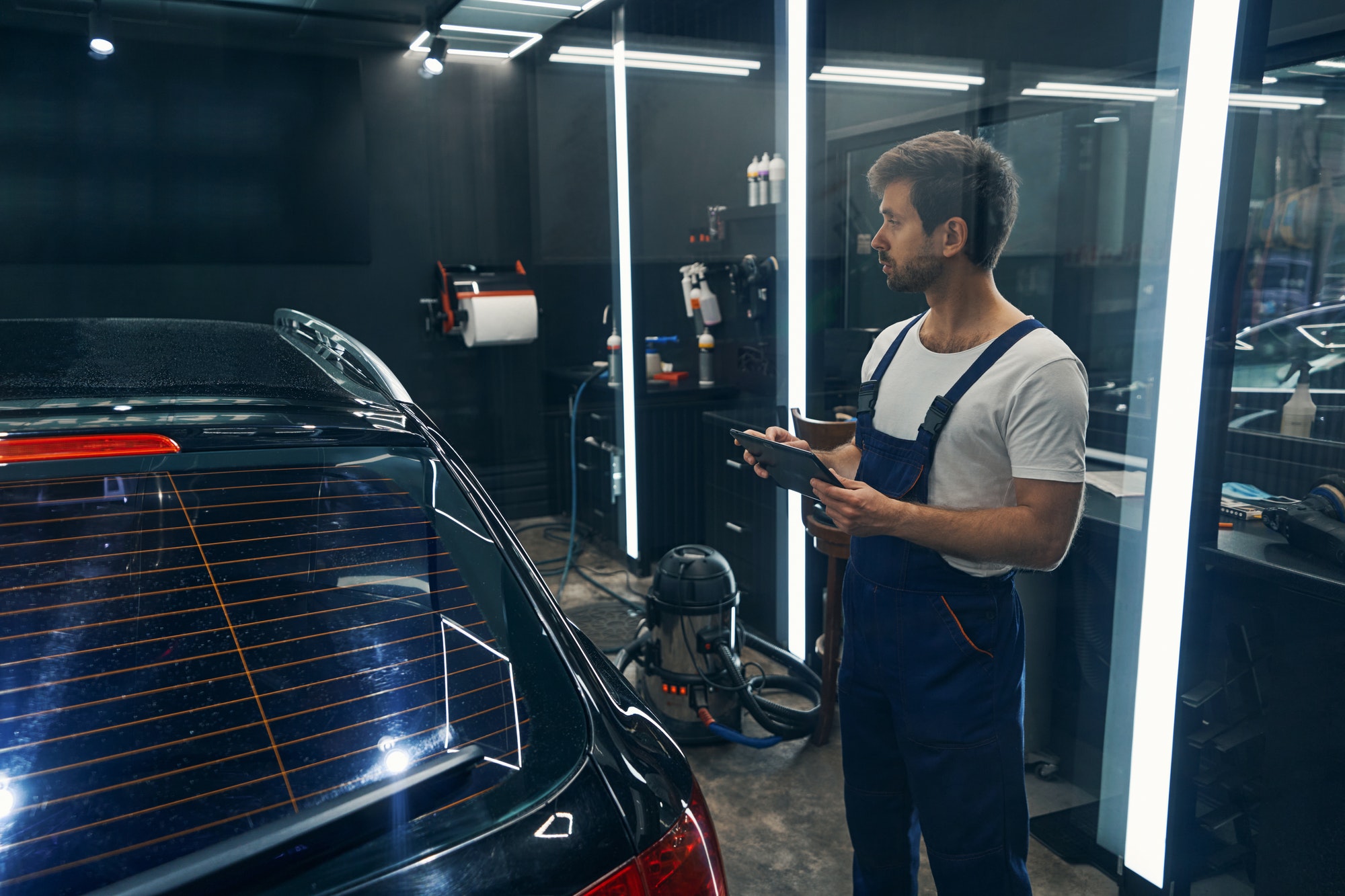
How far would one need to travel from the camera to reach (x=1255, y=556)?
1.84 metres

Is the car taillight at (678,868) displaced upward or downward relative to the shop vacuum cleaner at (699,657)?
upward

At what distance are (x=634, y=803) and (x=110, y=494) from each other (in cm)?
84

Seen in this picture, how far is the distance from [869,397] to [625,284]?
9.66 feet

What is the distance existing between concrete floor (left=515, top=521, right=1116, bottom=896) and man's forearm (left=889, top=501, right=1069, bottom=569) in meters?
1.22

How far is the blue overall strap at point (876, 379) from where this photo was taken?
1.80 m

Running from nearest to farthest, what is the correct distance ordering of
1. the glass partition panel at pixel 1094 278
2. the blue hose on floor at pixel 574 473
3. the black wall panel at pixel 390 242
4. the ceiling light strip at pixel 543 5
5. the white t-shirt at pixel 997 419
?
the white t-shirt at pixel 997 419 → the glass partition panel at pixel 1094 278 → the ceiling light strip at pixel 543 5 → the blue hose on floor at pixel 574 473 → the black wall panel at pixel 390 242

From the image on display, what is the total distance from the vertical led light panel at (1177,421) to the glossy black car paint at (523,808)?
141cm

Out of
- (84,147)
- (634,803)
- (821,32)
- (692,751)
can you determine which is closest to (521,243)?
(84,147)

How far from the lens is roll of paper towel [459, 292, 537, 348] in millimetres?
5102

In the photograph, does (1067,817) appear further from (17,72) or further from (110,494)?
(17,72)

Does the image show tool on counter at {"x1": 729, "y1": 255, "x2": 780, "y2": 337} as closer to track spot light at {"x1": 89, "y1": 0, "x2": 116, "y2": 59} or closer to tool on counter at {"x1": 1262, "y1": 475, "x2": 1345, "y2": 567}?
tool on counter at {"x1": 1262, "y1": 475, "x2": 1345, "y2": 567}

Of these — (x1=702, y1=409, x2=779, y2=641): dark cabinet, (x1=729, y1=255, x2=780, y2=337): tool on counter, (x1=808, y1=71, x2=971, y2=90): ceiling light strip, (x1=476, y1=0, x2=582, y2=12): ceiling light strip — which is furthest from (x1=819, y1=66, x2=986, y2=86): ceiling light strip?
(x1=476, y1=0, x2=582, y2=12): ceiling light strip

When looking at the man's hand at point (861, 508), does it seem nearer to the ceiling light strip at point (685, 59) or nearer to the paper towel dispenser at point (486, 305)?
the ceiling light strip at point (685, 59)

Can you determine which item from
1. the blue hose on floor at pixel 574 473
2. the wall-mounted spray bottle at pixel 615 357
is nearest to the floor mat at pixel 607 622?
the blue hose on floor at pixel 574 473
